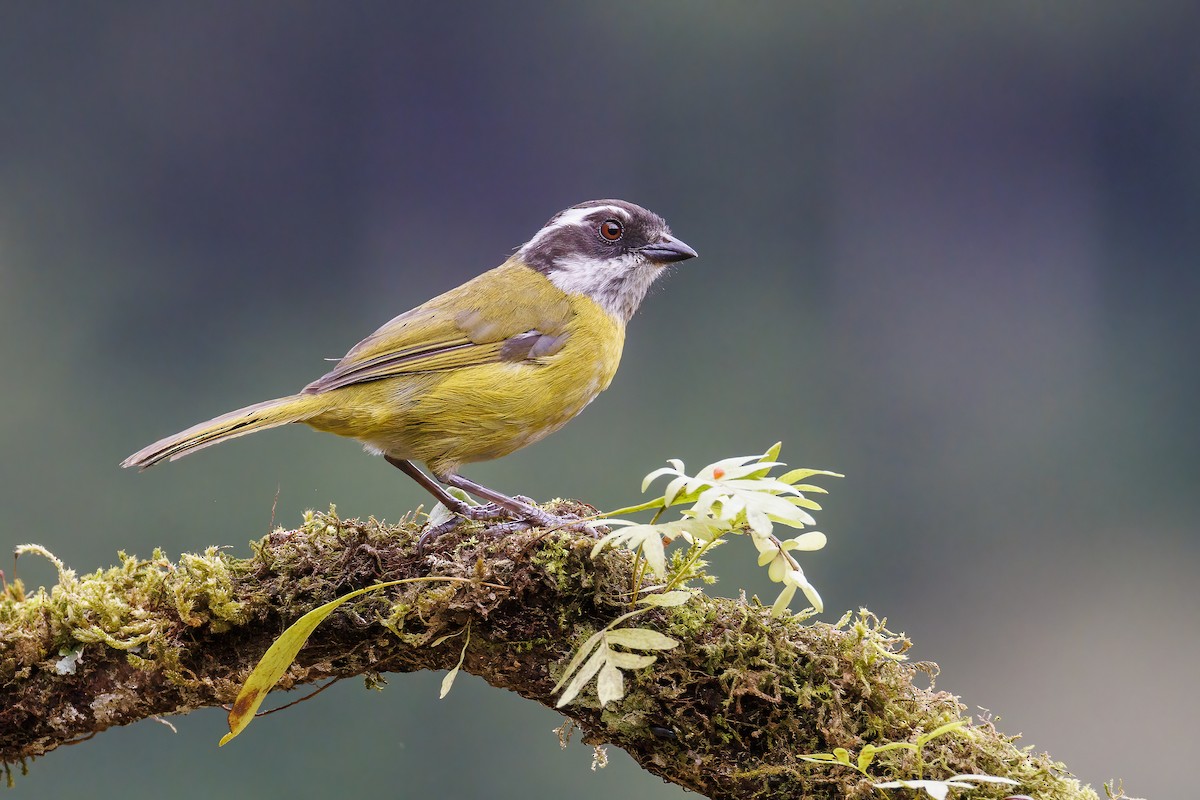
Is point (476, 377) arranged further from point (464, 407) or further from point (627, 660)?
point (627, 660)

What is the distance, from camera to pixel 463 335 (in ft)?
9.70

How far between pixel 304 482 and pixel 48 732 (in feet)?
9.76

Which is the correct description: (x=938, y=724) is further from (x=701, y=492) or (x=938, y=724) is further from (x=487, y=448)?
(x=487, y=448)

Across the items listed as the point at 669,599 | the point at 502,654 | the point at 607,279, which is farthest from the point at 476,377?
the point at 669,599

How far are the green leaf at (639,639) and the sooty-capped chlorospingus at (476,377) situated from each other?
1.92ft

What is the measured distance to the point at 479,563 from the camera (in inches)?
80.2

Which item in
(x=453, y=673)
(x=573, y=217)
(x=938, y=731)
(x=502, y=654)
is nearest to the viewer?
(x=938, y=731)

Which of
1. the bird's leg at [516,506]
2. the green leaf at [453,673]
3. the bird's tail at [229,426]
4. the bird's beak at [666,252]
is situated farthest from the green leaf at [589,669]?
the bird's beak at [666,252]

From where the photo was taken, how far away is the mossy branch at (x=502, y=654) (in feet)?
6.23

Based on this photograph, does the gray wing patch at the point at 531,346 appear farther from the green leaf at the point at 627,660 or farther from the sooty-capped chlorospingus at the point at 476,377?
the green leaf at the point at 627,660

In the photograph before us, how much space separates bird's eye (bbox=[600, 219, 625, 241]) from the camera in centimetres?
328

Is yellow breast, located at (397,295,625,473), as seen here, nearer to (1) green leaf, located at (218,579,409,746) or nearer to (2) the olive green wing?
(2) the olive green wing

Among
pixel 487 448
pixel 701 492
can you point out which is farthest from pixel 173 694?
pixel 701 492

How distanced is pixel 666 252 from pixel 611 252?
17 centimetres
